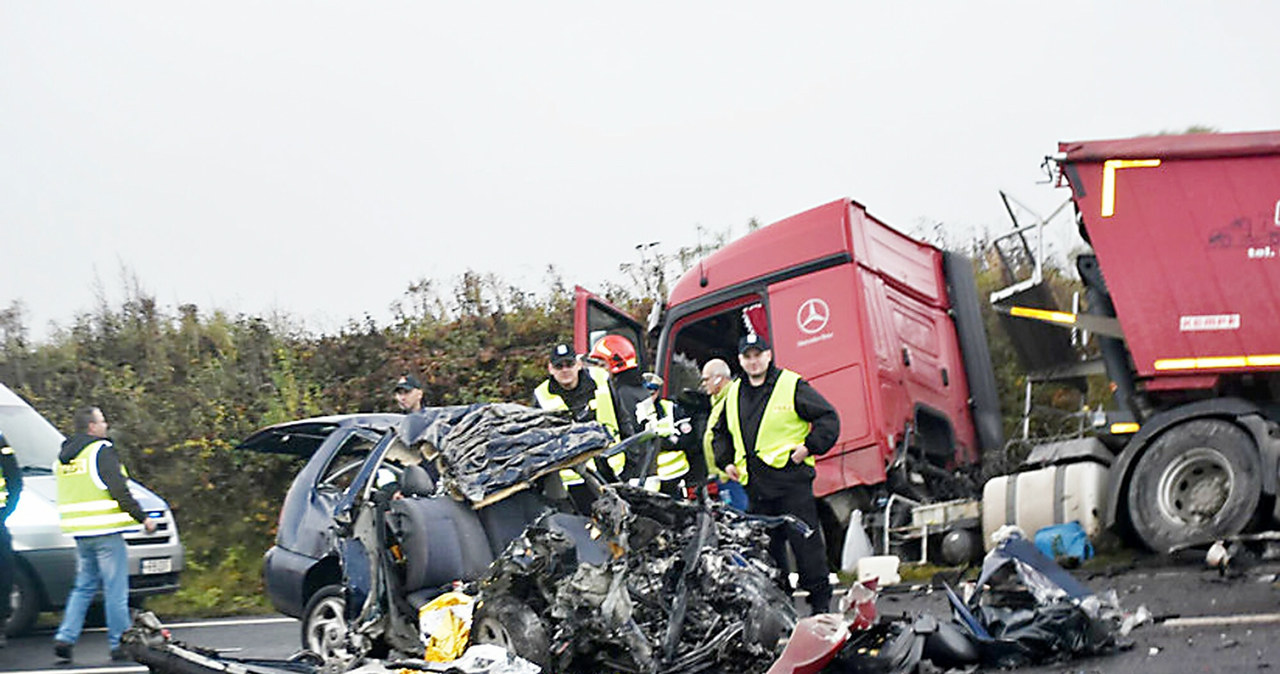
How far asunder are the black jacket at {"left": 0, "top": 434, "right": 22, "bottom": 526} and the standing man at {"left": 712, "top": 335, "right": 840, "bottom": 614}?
16.6 ft

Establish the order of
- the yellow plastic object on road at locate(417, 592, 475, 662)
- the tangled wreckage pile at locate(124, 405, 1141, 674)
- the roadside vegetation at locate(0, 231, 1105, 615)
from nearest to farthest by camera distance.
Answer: the tangled wreckage pile at locate(124, 405, 1141, 674) → the yellow plastic object on road at locate(417, 592, 475, 662) → the roadside vegetation at locate(0, 231, 1105, 615)

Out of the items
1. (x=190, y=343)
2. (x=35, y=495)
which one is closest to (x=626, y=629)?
(x=35, y=495)

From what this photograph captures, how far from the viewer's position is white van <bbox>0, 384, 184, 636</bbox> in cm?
1051

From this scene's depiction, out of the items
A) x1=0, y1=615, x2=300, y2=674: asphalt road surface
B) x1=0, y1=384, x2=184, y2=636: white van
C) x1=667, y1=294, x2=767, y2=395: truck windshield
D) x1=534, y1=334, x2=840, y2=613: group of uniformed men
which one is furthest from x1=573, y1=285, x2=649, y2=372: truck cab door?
x1=0, y1=384, x2=184, y2=636: white van

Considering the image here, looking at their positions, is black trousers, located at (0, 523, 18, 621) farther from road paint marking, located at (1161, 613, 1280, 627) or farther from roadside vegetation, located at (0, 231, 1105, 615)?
road paint marking, located at (1161, 613, 1280, 627)

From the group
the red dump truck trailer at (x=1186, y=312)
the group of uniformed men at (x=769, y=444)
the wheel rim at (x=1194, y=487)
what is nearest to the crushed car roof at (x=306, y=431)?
the group of uniformed men at (x=769, y=444)

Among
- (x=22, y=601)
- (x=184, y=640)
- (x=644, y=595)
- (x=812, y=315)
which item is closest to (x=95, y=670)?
(x=184, y=640)

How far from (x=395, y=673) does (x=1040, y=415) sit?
278 inches

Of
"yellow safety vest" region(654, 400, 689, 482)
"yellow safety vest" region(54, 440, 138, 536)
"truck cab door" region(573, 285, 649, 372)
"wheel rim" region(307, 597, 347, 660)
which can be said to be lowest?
"wheel rim" region(307, 597, 347, 660)

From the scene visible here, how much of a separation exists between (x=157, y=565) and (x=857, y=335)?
547 cm

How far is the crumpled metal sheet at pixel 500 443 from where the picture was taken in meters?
7.30

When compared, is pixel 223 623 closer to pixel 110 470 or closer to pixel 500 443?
pixel 110 470

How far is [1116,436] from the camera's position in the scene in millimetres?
10312

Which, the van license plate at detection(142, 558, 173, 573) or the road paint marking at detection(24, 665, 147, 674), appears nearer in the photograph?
the road paint marking at detection(24, 665, 147, 674)
